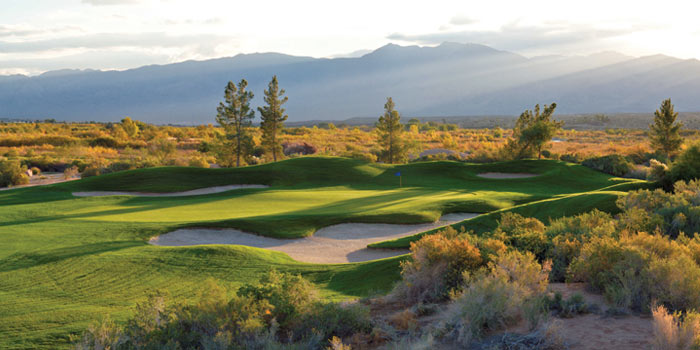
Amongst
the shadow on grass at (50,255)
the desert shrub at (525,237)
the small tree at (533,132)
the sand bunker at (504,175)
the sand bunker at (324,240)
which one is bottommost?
the sand bunker at (324,240)

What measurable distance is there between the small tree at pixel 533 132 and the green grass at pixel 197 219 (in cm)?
745

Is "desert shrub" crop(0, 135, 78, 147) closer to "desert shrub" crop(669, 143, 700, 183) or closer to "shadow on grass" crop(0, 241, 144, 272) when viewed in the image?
"shadow on grass" crop(0, 241, 144, 272)

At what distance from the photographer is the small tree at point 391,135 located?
44844mm

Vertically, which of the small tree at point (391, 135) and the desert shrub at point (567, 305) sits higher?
the small tree at point (391, 135)

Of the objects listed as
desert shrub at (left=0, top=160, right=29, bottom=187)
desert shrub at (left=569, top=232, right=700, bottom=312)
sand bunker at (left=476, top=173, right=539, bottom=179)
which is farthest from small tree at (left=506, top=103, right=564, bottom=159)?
desert shrub at (left=0, top=160, right=29, bottom=187)

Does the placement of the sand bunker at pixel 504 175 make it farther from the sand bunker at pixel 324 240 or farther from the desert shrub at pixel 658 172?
the sand bunker at pixel 324 240

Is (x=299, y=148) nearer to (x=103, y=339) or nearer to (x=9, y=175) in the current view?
(x=9, y=175)

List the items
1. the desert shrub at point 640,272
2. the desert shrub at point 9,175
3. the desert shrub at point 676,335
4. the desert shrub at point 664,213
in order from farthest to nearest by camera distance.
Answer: the desert shrub at point 9,175 < the desert shrub at point 664,213 < the desert shrub at point 640,272 < the desert shrub at point 676,335

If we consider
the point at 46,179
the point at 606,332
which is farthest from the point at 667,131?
the point at 46,179

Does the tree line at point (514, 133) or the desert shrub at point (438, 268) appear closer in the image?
the desert shrub at point (438, 268)

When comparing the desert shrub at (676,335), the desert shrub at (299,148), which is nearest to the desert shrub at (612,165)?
the desert shrub at (676,335)

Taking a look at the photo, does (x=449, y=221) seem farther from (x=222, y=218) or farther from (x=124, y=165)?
(x=124, y=165)

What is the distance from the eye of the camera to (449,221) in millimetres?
19938

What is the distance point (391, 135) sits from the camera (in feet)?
Answer: 149
